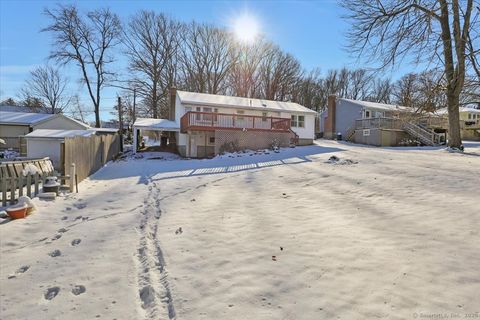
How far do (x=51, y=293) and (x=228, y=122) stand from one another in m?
19.2

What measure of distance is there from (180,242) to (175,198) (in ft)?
12.1

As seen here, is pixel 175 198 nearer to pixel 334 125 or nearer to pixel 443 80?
pixel 443 80

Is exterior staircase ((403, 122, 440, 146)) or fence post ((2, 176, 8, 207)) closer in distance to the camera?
fence post ((2, 176, 8, 207))

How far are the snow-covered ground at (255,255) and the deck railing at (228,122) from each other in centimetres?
1341

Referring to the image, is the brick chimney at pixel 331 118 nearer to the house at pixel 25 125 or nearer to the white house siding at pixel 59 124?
the house at pixel 25 125

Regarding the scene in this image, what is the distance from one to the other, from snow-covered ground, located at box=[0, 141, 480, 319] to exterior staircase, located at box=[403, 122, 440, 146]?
68.3ft

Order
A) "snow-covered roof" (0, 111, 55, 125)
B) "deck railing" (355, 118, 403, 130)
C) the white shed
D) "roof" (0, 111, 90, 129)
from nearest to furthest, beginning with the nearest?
the white shed
"deck railing" (355, 118, 403, 130)
"roof" (0, 111, 90, 129)
"snow-covered roof" (0, 111, 55, 125)

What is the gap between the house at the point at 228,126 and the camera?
70.8 ft

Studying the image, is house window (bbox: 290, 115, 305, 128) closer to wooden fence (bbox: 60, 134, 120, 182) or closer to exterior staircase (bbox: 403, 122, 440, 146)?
exterior staircase (bbox: 403, 122, 440, 146)

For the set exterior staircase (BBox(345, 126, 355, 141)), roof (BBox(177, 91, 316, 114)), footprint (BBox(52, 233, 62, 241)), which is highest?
roof (BBox(177, 91, 316, 114))

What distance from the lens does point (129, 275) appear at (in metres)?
4.12

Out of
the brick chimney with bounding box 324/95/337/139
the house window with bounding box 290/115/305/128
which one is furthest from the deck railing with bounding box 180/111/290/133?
the brick chimney with bounding box 324/95/337/139

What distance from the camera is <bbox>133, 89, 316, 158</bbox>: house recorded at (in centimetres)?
2159

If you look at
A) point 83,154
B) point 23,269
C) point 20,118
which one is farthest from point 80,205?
point 20,118
